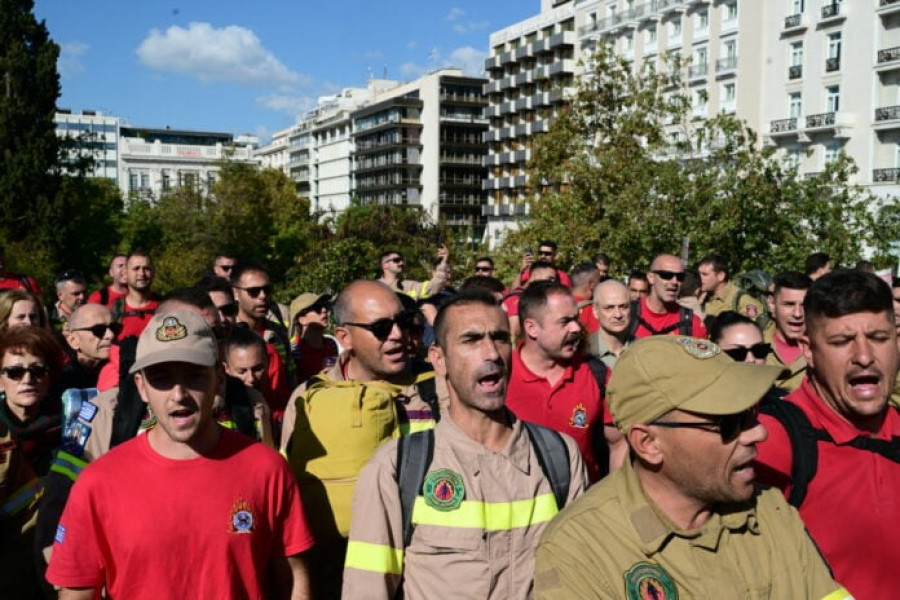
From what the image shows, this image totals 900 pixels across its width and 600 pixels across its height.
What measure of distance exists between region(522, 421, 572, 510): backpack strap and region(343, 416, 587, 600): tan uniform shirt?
0.05 m

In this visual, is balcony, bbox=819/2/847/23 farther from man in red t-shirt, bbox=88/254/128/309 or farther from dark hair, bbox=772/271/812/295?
man in red t-shirt, bbox=88/254/128/309

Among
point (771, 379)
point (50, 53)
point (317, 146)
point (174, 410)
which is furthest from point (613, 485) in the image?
point (317, 146)

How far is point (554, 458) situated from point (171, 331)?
4.97 ft

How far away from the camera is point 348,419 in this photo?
3904mm

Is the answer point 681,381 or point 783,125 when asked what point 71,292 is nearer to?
point 681,381

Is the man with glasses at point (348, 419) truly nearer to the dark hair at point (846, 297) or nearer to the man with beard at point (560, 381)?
the man with beard at point (560, 381)

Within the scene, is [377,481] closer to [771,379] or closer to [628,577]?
[628,577]

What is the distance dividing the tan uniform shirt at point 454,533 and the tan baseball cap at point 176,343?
0.76m

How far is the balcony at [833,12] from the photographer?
46406mm

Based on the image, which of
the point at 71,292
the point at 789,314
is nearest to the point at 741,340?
the point at 789,314

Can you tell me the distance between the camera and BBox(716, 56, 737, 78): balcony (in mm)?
54000

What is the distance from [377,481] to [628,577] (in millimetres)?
1073

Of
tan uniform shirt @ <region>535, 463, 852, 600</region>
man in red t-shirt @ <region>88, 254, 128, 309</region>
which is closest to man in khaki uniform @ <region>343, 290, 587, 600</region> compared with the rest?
tan uniform shirt @ <region>535, 463, 852, 600</region>

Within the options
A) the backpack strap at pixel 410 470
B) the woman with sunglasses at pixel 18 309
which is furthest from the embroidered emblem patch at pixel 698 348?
the woman with sunglasses at pixel 18 309
